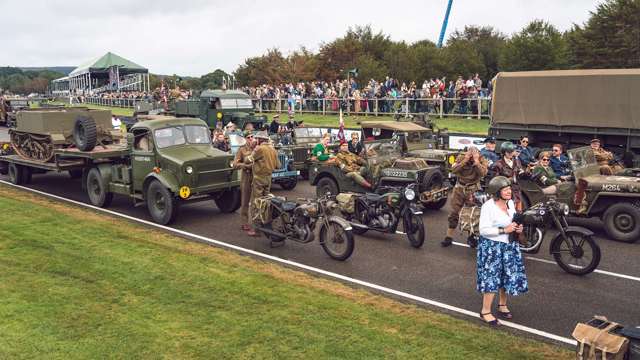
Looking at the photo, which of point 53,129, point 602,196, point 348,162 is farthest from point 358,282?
point 53,129

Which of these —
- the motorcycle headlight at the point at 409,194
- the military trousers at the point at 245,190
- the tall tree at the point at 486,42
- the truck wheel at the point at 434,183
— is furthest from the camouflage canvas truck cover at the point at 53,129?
the tall tree at the point at 486,42

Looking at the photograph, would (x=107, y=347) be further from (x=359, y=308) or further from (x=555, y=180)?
(x=555, y=180)

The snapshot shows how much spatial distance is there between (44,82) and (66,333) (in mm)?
157091

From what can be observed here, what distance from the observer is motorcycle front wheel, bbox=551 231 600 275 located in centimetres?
880

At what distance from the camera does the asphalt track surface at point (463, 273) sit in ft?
25.0

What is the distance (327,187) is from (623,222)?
6.80m

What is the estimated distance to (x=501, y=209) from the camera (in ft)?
22.5

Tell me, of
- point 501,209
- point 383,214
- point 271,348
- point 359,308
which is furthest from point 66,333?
point 383,214

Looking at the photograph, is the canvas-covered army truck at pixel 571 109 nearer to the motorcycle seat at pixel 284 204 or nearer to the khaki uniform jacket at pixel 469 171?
the khaki uniform jacket at pixel 469 171

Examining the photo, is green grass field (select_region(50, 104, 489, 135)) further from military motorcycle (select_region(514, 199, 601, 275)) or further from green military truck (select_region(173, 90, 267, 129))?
military motorcycle (select_region(514, 199, 601, 275))

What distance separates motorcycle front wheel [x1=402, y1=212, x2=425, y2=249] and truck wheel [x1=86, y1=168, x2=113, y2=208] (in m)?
7.97

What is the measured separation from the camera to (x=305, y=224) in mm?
10422

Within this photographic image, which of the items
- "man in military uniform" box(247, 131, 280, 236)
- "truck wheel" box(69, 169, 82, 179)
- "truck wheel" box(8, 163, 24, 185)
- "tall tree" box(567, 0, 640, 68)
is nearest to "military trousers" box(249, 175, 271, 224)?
"man in military uniform" box(247, 131, 280, 236)

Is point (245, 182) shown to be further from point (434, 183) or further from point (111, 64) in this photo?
point (111, 64)
